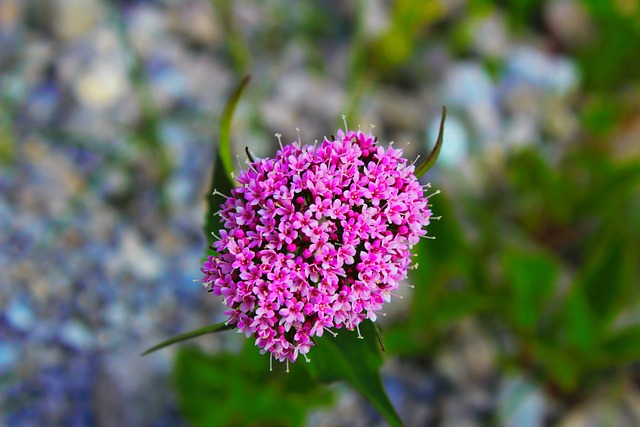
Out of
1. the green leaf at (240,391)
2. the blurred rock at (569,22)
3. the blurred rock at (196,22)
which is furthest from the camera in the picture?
the blurred rock at (569,22)

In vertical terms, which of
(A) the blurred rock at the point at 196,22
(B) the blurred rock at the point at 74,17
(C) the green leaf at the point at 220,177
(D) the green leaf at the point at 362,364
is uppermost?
(B) the blurred rock at the point at 74,17

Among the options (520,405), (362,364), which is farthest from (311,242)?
(520,405)

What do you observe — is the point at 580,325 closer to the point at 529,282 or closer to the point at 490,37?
the point at 529,282

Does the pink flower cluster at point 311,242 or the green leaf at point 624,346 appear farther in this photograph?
the green leaf at point 624,346

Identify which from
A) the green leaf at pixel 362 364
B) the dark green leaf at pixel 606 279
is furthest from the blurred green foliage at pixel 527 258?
the green leaf at pixel 362 364

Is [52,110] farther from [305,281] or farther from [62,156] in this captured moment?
[305,281]

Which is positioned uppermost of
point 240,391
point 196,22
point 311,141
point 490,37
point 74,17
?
point 74,17

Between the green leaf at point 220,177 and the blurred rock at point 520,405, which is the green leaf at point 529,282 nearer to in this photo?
the blurred rock at point 520,405

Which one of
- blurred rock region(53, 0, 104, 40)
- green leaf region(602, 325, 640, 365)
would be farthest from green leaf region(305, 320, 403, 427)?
blurred rock region(53, 0, 104, 40)
